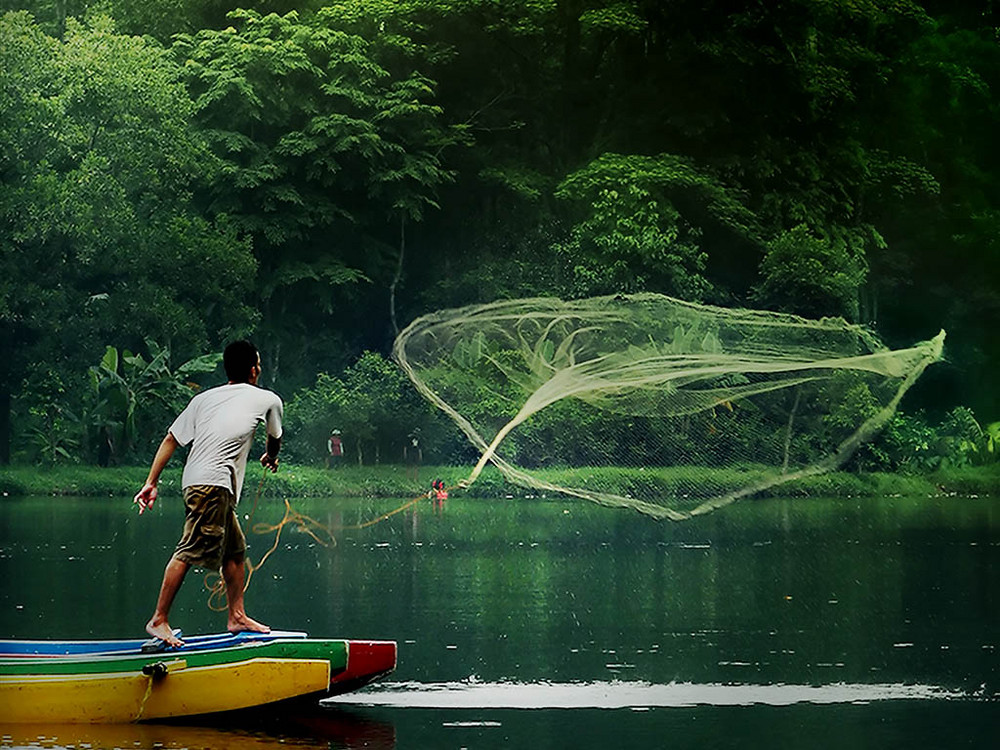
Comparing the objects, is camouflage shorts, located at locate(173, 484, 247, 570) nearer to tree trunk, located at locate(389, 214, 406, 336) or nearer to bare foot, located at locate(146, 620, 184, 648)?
bare foot, located at locate(146, 620, 184, 648)

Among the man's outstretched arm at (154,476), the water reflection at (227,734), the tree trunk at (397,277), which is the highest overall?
the tree trunk at (397,277)

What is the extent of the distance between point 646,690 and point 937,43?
29.0 metres

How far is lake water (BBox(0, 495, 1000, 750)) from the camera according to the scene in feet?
25.4

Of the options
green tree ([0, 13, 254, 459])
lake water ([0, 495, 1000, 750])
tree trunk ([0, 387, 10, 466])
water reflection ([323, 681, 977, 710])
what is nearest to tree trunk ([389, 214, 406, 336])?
green tree ([0, 13, 254, 459])

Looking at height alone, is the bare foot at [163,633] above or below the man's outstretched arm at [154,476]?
below

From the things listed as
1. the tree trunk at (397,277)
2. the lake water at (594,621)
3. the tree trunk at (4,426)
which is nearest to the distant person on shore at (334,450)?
the tree trunk at (397,277)

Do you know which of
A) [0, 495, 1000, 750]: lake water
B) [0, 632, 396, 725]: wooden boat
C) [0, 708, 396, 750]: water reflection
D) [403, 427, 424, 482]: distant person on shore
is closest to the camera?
[0, 708, 396, 750]: water reflection

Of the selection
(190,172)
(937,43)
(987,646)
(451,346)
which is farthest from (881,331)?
(987,646)

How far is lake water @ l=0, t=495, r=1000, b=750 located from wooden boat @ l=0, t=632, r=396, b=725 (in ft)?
0.30

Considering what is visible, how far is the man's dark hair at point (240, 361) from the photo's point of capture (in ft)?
25.5

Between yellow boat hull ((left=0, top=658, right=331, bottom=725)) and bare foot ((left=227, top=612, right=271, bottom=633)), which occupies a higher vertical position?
bare foot ((left=227, top=612, right=271, bottom=633))

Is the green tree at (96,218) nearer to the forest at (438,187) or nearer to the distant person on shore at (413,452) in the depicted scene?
the forest at (438,187)

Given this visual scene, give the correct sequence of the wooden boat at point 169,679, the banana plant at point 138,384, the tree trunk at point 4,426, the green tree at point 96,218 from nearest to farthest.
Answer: the wooden boat at point 169,679 < the banana plant at point 138,384 < the tree trunk at point 4,426 < the green tree at point 96,218

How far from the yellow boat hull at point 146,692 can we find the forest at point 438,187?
2276 cm
